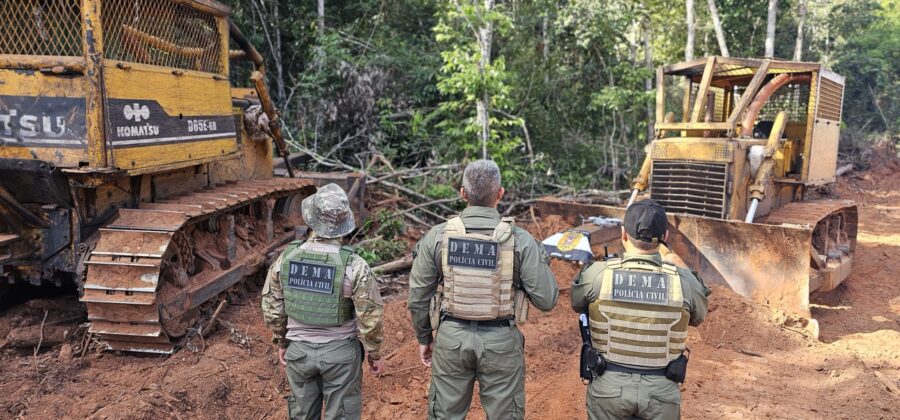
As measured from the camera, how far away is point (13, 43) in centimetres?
477

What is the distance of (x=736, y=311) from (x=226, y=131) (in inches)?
204

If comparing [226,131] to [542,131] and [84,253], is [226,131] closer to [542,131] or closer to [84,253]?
[84,253]

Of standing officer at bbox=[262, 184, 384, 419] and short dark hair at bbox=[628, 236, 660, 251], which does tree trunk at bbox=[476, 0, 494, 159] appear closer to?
standing officer at bbox=[262, 184, 384, 419]

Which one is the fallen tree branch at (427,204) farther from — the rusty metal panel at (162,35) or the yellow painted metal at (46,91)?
the yellow painted metal at (46,91)

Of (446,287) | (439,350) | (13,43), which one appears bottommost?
(439,350)

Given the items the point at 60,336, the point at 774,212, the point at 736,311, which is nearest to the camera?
the point at 60,336

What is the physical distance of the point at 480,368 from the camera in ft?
10.8

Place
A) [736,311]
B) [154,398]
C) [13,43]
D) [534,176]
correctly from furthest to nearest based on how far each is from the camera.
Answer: [534,176], [736,311], [13,43], [154,398]

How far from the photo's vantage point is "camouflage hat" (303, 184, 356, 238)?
3320 mm

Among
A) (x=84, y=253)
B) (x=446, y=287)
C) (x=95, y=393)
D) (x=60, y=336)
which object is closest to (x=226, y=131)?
(x=84, y=253)

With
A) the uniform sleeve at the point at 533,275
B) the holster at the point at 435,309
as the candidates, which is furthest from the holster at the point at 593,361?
the holster at the point at 435,309

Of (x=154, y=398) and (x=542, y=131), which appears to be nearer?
(x=154, y=398)

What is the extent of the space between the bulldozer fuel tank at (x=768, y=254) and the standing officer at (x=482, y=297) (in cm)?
386

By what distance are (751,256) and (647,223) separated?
13.3 ft
